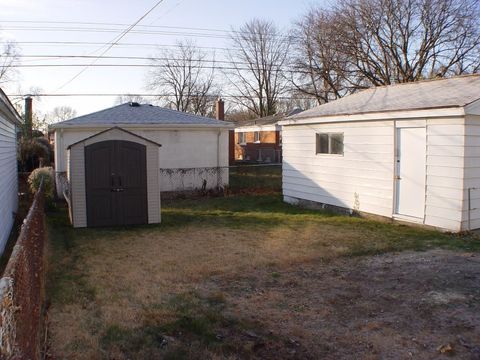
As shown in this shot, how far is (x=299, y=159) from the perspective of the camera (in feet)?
46.6

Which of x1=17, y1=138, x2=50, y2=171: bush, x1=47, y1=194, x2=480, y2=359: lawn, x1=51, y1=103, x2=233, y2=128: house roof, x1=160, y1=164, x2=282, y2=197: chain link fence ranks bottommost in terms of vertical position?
x1=47, y1=194, x2=480, y2=359: lawn

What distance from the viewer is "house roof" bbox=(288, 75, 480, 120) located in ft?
32.0

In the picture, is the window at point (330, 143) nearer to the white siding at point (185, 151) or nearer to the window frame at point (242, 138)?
the white siding at point (185, 151)

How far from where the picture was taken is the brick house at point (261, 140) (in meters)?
34.7

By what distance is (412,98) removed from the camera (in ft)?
36.2

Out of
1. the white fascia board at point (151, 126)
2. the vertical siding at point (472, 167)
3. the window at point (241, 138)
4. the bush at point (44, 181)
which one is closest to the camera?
the vertical siding at point (472, 167)

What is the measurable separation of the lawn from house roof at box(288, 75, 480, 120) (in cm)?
269

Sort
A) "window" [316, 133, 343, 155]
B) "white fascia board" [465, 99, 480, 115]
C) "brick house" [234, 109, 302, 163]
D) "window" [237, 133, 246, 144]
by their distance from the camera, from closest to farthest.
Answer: "white fascia board" [465, 99, 480, 115] → "window" [316, 133, 343, 155] → "brick house" [234, 109, 302, 163] → "window" [237, 133, 246, 144]

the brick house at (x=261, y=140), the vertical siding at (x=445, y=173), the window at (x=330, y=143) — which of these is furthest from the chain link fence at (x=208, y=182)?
the brick house at (x=261, y=140)

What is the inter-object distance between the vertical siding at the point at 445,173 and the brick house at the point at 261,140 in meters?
22.9

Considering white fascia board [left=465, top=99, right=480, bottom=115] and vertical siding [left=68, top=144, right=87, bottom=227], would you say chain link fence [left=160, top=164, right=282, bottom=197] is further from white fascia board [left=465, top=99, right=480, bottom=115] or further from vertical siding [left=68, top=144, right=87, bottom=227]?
white fascia board [left=465, top=99, right=480, bottom=115]

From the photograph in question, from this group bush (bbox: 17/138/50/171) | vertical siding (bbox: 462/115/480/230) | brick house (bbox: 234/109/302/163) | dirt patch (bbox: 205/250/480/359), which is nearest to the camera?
dirt patch (bbox: 205/250/480/359)

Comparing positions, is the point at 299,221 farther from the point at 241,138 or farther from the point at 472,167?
the point at 241,138

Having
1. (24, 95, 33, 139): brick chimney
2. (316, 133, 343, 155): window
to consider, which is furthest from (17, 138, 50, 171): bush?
(316, 133, 343, 155): window
